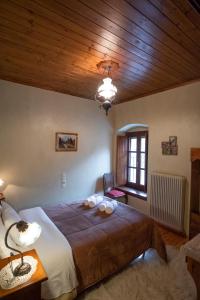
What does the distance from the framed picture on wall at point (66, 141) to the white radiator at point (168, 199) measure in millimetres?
1790

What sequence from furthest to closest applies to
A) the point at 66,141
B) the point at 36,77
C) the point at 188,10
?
1. the point at 66,141
2. the point at 36,77
3. the point at 188,10

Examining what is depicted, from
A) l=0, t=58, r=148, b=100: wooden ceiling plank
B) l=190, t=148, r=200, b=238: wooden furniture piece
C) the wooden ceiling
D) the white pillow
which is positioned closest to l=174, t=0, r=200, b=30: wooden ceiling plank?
the wooden ceiling

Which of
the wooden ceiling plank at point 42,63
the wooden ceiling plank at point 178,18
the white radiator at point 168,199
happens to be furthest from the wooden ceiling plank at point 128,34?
the white radiator at point 168,199

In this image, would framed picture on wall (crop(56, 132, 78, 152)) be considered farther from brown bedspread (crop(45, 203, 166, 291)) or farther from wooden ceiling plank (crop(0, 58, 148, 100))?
brown bedspread (crop(45, 203, 166, 291))

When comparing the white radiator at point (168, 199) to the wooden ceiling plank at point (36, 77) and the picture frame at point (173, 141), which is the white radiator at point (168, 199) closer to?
the picture frame at point (173, 141)

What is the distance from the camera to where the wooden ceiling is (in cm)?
145

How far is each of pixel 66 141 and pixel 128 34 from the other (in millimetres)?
2375

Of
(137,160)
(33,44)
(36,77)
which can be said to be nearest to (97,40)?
(33,44)

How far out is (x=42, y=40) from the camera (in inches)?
73.6

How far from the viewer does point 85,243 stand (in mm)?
1827

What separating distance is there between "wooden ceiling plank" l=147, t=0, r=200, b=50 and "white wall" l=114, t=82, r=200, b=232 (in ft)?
4.40

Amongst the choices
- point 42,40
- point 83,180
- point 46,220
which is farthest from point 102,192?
point 42,40

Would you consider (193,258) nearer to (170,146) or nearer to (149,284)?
(149,284)

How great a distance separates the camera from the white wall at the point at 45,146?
3.02 metres
